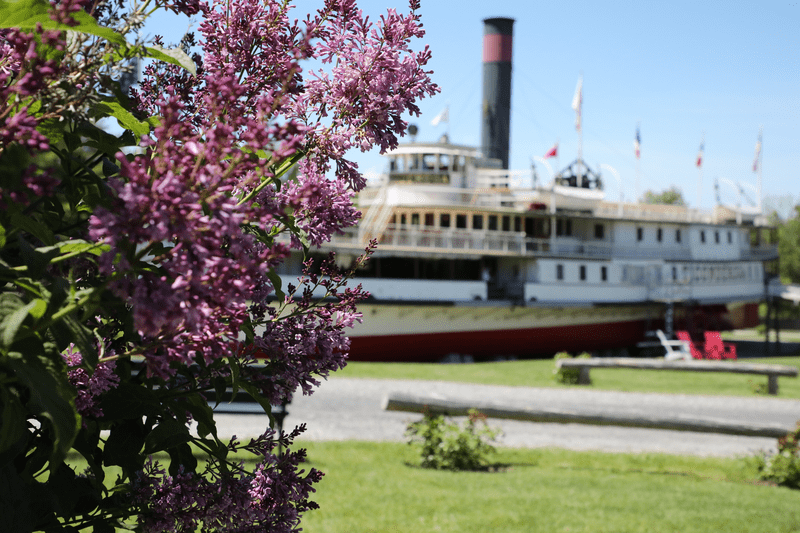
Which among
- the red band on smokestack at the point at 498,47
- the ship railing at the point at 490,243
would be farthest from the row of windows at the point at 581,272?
the red band on smokestack at the point at 498,47

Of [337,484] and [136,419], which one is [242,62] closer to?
[136,419]

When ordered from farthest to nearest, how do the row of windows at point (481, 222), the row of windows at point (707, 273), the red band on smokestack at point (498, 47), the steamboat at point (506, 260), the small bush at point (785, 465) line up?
the red band on smokestack at point (498, 47)
the row of windows at point (707, 273)
the row of windows at point (481, 222)
the steamboat at point (506, 260)
the small bush at point (785, 465)

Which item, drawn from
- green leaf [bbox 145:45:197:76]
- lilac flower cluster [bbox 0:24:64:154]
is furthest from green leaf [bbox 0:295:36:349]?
green leaf [bbox 145:45:197:76]

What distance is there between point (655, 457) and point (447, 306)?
1552 cm

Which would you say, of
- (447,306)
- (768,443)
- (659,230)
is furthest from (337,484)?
Result: (659,230)

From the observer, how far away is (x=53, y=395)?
1.04 m

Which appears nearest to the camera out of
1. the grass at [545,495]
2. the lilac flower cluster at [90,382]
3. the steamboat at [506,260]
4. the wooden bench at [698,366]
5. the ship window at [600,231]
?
the lilac flower cluster at [90,382]

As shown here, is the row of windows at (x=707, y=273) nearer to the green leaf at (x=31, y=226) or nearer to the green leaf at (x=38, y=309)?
the green leaf at (x=31, y=226)

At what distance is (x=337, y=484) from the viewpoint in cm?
828

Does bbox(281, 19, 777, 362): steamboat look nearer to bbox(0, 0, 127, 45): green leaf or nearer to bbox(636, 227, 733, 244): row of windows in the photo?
bbox(636, 227, 733, 244): row of windows

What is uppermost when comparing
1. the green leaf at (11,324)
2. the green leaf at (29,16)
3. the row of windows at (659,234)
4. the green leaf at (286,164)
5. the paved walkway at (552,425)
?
the row of windows at (659,234)

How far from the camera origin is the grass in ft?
22.8

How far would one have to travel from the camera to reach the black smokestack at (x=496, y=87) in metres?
36.9

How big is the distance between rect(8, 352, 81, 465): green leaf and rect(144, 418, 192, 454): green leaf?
1.81 feet
